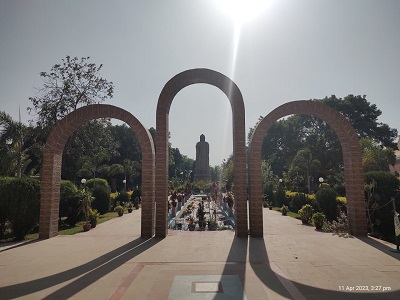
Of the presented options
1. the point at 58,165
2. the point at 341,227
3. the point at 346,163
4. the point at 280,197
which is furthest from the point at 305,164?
the point at 58,165

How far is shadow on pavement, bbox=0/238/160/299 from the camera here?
191 inches

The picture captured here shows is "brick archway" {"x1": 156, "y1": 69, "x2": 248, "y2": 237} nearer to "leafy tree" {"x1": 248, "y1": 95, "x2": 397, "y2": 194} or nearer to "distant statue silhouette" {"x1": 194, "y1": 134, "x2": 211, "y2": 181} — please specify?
"leafy tree" {"x1": 248, "y1": 95, "x2": 397, "y2": 194}

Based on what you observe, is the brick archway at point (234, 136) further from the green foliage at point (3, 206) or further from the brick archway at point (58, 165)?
the green foliage at point (3, 206)

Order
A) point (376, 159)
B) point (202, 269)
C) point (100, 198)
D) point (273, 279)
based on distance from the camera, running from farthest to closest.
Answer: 1. point (376, 159)
2. point (100, 198)
3. point (202, 269)
4. point (273, 279)

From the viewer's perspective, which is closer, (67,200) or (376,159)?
(67,200)

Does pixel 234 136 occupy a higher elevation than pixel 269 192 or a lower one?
higher

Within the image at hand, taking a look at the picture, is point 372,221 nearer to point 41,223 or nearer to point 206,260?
point 206,260

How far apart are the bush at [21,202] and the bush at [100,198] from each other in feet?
23.3

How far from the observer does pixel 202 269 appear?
6031mm

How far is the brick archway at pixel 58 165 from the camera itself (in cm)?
982

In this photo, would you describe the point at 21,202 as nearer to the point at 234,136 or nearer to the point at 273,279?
the point at 234,136

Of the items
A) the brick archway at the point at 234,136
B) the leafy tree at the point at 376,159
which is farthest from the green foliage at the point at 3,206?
the leafy tree at the point at 376,159

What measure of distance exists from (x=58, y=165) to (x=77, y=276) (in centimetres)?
620

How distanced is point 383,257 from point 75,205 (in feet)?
43.2
